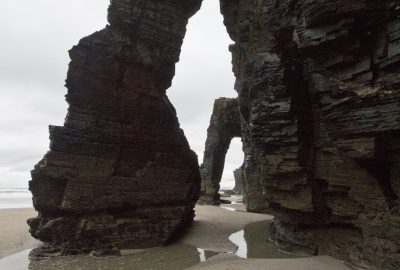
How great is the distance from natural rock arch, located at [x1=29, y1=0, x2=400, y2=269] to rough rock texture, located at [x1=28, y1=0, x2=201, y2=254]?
0.18ft

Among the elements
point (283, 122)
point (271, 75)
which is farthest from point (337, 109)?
point (271, 75)

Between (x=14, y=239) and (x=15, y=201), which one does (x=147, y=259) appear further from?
(x=15, y=201)

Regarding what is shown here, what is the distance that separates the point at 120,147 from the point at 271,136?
776 centimetres

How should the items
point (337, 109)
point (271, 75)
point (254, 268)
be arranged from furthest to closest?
1. point (271, 75)
2. point (337, 109)
3. point (254, 268)

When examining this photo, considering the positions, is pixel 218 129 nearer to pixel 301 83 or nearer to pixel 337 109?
pixel 301 83

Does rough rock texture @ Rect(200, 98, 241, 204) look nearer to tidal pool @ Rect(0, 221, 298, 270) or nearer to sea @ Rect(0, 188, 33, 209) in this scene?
tidal pool @ Rect(0, 221, 298, 270)

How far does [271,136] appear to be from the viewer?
14.4 meters

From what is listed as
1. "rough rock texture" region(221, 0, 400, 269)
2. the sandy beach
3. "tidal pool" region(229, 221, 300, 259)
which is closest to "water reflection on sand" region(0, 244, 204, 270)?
the sandy beach

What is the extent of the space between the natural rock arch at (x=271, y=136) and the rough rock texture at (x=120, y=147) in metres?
0.06

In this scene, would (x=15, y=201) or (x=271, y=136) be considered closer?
(x=271, y=136)

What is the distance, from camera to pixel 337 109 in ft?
40.2

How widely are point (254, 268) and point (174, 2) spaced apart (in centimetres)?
1493

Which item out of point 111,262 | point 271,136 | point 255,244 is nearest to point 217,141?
point 255,244

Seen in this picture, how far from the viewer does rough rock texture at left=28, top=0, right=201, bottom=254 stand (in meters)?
14.8
